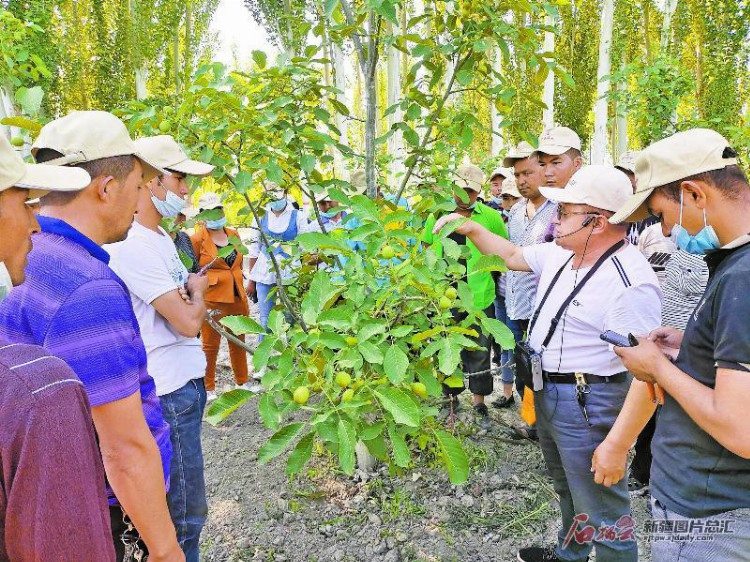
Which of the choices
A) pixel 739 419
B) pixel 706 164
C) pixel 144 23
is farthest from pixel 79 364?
pixel 144 23

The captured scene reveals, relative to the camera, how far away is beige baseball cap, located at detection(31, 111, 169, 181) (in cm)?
155

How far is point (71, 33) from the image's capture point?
15.2 m

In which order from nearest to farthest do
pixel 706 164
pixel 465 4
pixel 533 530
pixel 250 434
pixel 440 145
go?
1. pixel 706 164
2. pixel 465 4
3. pixel 440 145
4. pixel 533 530
5. pixel 250 434

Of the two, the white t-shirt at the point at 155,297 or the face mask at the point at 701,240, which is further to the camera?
the white t-shirt at the point at 155,297

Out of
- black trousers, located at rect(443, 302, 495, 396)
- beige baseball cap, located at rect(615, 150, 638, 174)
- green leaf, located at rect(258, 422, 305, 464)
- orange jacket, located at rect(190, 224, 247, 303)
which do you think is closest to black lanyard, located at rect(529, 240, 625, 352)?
green leaf, located at rect(258, 422, 305, 464)

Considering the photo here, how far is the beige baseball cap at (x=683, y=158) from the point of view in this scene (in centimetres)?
154

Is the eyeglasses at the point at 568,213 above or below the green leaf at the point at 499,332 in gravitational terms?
above

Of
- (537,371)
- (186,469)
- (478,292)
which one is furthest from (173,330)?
(478,292)

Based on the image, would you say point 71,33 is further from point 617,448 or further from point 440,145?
point 617,448

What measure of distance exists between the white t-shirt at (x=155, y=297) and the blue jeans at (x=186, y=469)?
61 mm

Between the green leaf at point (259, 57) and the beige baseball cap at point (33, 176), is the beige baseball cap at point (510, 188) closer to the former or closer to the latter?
the green leaf at point (259, 57)

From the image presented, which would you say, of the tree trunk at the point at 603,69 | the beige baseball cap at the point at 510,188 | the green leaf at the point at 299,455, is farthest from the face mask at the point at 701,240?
the tree trunk at the point at 603,69

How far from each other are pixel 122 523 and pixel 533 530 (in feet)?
7.56

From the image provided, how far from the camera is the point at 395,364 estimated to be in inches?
70.8
